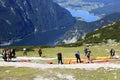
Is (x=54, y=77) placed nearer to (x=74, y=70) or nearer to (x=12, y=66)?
(x=74, y=70)

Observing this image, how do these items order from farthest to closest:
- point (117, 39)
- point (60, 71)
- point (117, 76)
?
point (117, 39) → point (60, 71) → point (117, 76)

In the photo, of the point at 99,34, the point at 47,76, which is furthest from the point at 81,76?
the point at 99,34

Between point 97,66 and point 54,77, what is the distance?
8.32 metres

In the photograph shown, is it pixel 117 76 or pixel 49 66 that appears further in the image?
pixel 49 66

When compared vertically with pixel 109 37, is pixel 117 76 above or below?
below

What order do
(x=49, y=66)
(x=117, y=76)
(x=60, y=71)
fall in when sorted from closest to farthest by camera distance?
1. (x=117, y=76)
2. (x=60, y=71)
3. (x=49, y=66)

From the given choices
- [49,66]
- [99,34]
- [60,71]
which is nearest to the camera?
[60,71]

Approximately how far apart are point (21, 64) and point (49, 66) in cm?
621

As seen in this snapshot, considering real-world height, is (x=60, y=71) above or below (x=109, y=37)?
below

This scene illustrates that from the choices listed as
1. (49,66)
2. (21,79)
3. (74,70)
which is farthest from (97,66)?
(21,79)

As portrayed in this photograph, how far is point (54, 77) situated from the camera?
51.8m

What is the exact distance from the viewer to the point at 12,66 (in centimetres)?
6078

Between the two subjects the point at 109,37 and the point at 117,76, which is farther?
the point at 109,37

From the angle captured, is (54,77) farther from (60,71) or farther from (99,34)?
(99,34)
